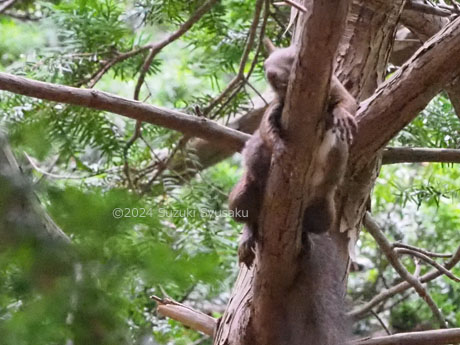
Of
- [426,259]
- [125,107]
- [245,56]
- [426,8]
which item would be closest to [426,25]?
[426,8]

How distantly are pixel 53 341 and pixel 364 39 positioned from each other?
4.42 feet

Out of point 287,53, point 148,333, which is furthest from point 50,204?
point 287,53

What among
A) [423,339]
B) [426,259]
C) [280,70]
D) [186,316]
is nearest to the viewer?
[280,70]

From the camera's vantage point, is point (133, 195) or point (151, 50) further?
point (151, 50)

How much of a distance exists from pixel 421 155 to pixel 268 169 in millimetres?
555

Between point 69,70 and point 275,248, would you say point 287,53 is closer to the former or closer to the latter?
point 275,248

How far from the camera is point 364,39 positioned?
1.72 metres

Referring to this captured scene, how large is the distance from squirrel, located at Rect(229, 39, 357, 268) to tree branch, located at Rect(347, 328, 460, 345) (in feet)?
0.99

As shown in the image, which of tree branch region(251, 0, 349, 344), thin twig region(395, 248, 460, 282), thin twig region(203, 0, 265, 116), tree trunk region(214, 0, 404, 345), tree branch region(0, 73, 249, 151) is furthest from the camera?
thin twig region(203, 0, 265, 116)

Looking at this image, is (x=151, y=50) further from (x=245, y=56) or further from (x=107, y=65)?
(x=245, y=56)

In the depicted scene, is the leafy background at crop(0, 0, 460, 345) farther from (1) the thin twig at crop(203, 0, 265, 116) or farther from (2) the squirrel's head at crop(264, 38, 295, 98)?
(2) the squirrel's head at crop(264, 38, 295, 98)

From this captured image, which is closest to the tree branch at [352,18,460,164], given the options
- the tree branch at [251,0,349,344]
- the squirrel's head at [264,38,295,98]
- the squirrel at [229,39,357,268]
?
the squirrel at [229,39,357,268]

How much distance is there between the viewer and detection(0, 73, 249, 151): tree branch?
Result: 159 cm

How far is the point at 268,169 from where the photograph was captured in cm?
142
